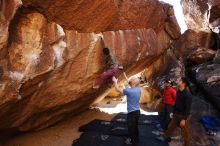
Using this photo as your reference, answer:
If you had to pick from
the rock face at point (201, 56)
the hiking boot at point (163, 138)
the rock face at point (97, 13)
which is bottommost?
the hiking boot at point (163, 138)

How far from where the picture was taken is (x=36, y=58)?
5141 mm

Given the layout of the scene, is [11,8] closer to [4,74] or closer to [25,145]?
[4,74]

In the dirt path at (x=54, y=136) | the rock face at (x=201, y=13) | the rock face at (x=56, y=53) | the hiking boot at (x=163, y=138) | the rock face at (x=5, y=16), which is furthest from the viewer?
the rock face at (x=201, y=13)

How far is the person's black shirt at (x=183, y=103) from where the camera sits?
17.1 feet

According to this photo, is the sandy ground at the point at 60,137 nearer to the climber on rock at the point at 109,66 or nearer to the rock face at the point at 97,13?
the climber on rock at the point at 109,66

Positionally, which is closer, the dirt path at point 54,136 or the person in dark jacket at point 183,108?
the person in dark jacket at point 183,108

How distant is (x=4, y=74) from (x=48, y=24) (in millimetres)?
1504

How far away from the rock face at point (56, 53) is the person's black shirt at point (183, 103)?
2.40m

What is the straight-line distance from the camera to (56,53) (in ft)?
18.4

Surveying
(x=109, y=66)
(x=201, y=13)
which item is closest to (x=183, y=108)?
(x=109, y=66)

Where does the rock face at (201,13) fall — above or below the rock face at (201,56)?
above

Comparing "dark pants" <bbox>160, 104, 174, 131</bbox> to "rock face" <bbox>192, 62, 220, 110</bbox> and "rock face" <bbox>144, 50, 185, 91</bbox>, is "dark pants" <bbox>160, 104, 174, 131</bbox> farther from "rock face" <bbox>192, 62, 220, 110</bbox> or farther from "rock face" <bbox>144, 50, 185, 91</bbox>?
"rock face" <bbox>144, 50, 185, 91</bbox>

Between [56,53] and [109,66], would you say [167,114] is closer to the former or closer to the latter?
[109,66]

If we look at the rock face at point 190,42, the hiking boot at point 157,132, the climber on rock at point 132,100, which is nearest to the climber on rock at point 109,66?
the climber on rock at point 132,100
